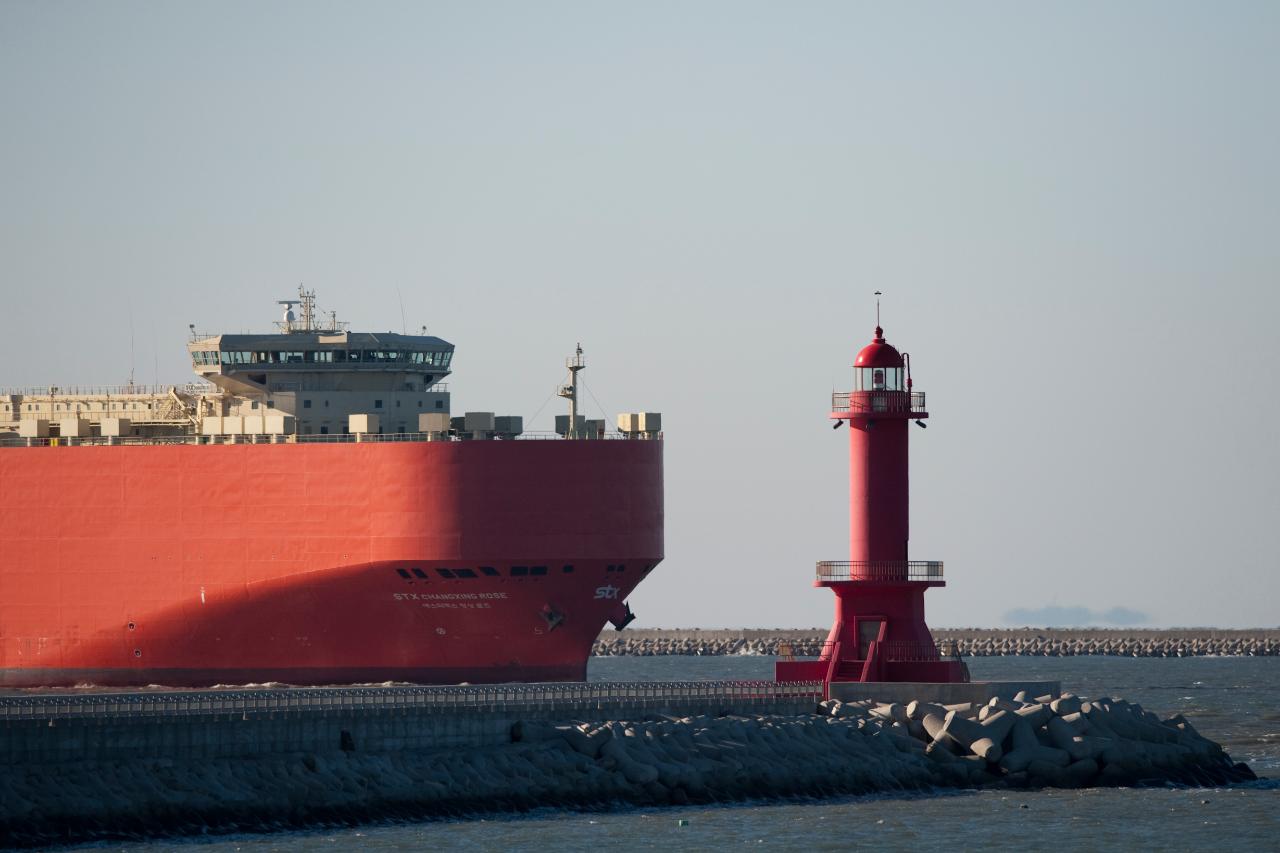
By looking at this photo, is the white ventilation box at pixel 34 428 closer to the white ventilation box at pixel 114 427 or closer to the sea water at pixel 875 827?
the white ventilation box at pixel 114 427

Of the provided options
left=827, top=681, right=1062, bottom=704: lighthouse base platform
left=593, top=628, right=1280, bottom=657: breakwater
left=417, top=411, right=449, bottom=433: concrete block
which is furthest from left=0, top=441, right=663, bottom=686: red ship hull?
left=593, top=628, right=1280, bottom=657: breakwater

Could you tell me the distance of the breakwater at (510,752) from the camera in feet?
103

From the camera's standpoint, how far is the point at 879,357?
40.5m

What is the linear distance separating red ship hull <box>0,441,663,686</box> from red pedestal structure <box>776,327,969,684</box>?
45.9ft

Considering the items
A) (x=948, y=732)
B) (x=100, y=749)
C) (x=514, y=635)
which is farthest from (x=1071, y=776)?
(x=514, y=635)

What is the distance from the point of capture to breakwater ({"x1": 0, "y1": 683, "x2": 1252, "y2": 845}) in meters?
31.3

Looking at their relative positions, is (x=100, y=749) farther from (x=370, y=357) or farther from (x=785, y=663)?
(x=370, y=357)

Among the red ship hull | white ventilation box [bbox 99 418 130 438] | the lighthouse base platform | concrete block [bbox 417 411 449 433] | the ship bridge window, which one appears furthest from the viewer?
white ventilation box [bbox 99 418 130 438]

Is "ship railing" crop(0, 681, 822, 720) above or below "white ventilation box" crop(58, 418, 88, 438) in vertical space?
below

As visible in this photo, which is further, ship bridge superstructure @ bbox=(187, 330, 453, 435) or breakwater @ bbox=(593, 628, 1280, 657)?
breakwater @ bbox=(593, 628, 1280, 657)

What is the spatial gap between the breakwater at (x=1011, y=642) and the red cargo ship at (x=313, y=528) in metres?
38.6

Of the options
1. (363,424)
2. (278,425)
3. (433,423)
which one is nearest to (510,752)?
(433,423)

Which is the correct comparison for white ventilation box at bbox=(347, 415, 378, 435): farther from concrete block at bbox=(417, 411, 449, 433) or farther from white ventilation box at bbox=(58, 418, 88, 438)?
white ventilation box at bbox=(58, 418, 88, 438)

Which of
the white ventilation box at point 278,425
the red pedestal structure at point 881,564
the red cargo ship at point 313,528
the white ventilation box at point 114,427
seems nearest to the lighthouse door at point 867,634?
the red pedestal structure at point 881,564
